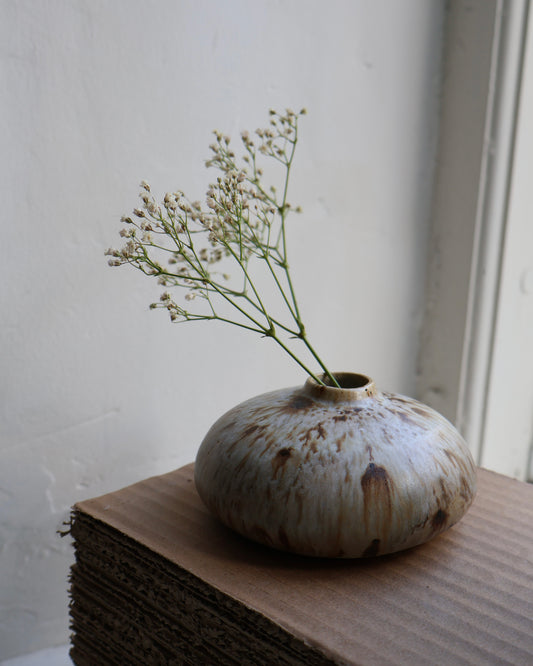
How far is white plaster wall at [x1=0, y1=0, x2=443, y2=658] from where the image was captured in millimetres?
653

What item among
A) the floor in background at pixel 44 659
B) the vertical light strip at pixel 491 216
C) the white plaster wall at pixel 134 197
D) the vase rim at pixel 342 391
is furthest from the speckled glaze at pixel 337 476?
the vertical light strip at pixel 491 216

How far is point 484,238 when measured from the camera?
3.24 feet

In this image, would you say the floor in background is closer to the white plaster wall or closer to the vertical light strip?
the white plaster wall

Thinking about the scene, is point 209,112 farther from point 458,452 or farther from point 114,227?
point 458,452

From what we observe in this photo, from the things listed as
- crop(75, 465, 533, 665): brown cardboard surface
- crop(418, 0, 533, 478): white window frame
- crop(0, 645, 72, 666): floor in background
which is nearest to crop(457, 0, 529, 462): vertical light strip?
crop(418, 0, 533, 478): white window frame

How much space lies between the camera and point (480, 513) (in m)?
0.59

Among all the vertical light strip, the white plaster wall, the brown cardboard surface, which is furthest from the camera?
the vertical light strip

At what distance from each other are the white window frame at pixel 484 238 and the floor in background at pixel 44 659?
0.64 meters

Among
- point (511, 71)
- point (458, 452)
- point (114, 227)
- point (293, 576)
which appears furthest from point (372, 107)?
point (293, 576)

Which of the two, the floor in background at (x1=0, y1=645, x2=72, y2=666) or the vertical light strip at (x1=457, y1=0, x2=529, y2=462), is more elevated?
the vertical light strip at (x1=457, y1=0, x2=529, y2=462)

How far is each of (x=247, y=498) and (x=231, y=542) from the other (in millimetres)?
54

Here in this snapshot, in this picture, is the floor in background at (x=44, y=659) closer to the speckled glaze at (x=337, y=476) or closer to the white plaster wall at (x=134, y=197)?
the white plaster wall at (x=134, y=197)

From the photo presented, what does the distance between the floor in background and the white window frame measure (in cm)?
64

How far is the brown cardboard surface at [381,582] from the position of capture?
1.41ft
